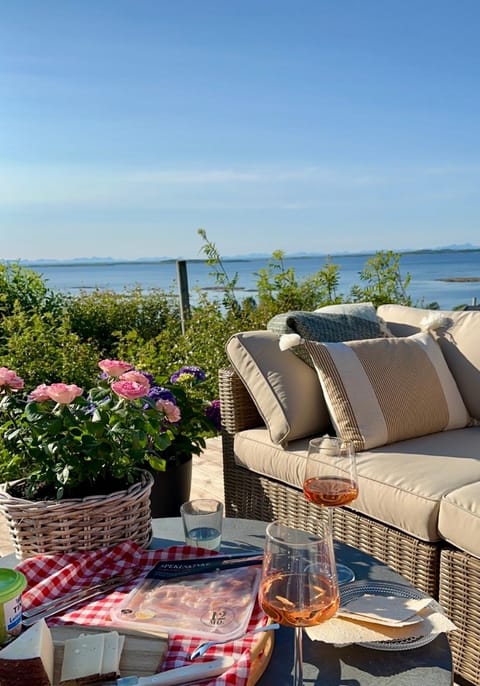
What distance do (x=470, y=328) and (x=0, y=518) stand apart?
2.23 m

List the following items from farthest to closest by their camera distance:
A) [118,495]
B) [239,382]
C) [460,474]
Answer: [239,382]
[460,474]
[118,495]

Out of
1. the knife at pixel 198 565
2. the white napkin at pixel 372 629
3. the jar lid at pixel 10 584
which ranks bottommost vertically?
the white napkin at pixel 372 629

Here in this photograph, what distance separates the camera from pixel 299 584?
72 cm

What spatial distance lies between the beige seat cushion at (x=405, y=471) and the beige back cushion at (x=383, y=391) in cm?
6

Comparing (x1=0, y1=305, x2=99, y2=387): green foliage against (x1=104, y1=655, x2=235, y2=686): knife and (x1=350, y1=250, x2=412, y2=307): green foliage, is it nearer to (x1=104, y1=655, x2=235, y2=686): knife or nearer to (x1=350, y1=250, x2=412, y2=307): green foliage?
(x1=350, y1=250, x2=412, y2=307): green foliage

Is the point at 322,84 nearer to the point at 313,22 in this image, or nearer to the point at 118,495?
the point at 313,22

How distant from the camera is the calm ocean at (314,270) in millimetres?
18328

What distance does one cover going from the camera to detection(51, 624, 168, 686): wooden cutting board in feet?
2.80

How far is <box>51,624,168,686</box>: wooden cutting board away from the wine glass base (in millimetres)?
384

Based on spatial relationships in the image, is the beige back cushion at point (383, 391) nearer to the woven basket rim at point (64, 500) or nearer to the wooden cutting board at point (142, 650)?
the woven basket rim at point (64, 500)

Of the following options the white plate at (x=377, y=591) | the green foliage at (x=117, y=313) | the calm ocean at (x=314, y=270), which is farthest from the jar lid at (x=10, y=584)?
the green foliage at (x=117, y=313)

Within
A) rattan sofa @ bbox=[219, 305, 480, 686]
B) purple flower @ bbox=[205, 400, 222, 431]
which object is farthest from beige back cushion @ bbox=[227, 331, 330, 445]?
purple flower @ bbox=[205, 400, 222, 431]

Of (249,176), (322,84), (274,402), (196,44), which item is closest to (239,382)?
(274,402)

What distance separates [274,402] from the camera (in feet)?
6.96
